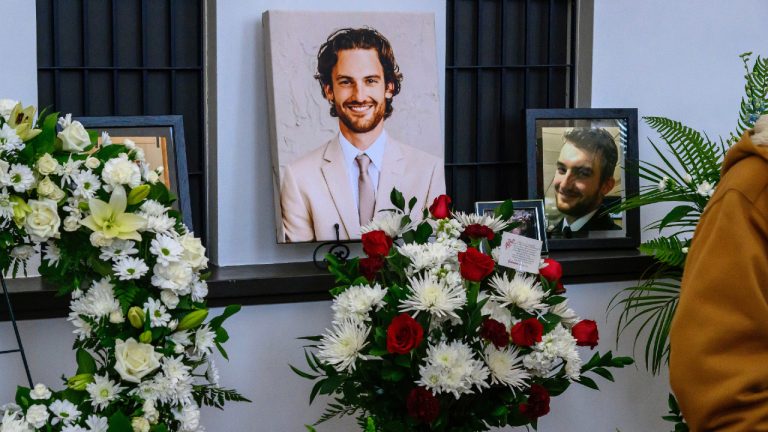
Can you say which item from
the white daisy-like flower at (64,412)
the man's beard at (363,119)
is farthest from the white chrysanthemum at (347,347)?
the man's beard at (363,119)

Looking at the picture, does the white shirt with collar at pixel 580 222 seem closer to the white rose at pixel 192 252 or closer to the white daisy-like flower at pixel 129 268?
the white rose at pixel 192 252

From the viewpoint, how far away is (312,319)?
3293 millimetres

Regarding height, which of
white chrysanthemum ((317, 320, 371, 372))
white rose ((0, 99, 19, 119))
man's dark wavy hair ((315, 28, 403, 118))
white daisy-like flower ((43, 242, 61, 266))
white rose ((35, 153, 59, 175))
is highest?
man's dark wavy hair ((315, 28, 403, 118))

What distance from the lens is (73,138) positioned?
2.22m

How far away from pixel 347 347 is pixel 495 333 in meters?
0.37

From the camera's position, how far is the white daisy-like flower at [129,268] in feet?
7.12

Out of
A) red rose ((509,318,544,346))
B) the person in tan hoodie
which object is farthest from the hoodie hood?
red rose ((509,318,544,346))

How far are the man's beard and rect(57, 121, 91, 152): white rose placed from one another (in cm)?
133

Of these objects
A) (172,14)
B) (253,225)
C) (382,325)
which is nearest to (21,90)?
(172,14)

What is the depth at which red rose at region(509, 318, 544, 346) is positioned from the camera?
2.41 meters

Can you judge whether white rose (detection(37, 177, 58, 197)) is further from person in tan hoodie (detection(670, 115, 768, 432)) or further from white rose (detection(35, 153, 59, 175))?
person in tan hoodie (detection(670, 115, 768, 432))

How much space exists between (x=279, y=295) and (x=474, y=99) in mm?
1162

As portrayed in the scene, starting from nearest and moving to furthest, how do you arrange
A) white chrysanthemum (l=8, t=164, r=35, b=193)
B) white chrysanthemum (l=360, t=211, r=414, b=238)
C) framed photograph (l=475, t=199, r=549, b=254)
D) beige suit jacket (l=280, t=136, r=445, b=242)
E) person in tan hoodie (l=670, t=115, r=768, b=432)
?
person in tan hoodie (l=670, t=115, r=768, b=432) → white chrysanthemum (l=8, t=164, r=35, b=193) → white chrysanthemum (l=360, t=211, r=414, b=238) → beige suit jacket (l=280, t=136, r=445, b=242) → framed photograph (l=475, t=199, r=549, b=254)

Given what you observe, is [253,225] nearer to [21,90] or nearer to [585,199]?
[21,90]
